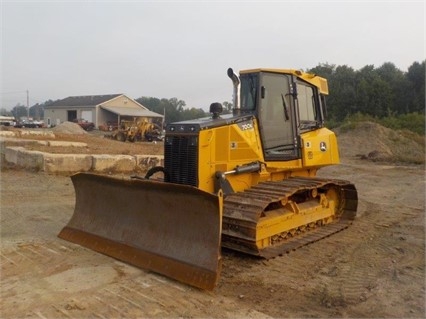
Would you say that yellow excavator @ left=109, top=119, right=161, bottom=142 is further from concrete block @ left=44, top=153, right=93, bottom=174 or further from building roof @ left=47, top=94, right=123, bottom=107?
building roof @ left=47, top=94, right=123, bottom=107

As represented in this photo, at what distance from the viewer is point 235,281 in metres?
5.22

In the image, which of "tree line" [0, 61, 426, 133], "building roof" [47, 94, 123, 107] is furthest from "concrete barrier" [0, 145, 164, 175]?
"building roof" [47, 94, 123, 107]

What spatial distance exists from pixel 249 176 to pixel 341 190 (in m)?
2.50

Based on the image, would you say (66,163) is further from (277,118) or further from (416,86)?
(416,86)

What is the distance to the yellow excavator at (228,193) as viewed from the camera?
5.35 metres

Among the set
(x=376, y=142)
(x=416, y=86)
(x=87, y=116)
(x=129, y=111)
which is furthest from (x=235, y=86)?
(x=87, y=116)

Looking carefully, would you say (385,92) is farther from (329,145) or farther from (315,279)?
(315,279)

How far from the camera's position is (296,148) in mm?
7559

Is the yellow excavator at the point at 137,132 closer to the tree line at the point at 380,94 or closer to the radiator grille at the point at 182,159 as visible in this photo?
the tree line at the point at 380,94

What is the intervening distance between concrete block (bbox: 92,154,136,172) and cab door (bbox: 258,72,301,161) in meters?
7.40

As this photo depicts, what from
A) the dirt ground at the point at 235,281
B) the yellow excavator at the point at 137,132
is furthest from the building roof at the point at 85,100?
the dirt ground at the point at 235,281

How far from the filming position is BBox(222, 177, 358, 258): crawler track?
19.0ft

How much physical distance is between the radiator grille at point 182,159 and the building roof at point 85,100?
60295 millimetres

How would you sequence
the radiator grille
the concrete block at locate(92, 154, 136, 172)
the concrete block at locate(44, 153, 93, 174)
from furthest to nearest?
the concrete block at locate(92, 154, 136, 172)
the concrete block at locate(44, 153, 93, 174)
the radiator grille
